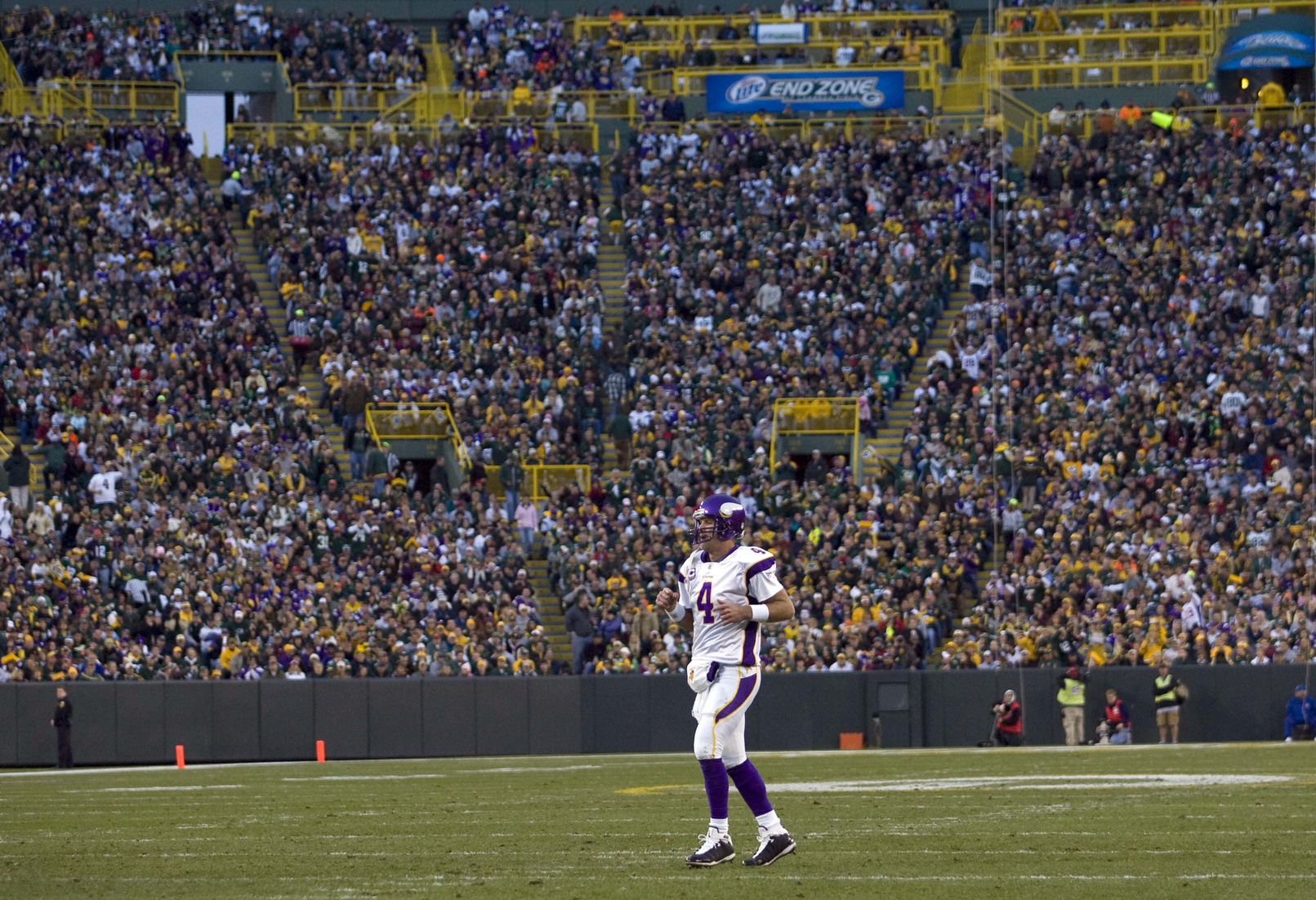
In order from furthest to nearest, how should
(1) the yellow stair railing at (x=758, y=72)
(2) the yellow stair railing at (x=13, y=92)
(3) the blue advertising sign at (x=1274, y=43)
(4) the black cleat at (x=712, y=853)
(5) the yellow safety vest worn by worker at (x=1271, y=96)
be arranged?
(1) the yellow stair railing at (x=758, y=72) < (3) the blue advertising sign at (x=1274, y=43) < (2) the yellow stair railing at (x=13, y=92) < (5) the yellow safety vest worn by worker at (x=1271, y=96) < (4) the black cleat at (x=712, y=853)

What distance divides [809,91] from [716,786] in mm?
33056

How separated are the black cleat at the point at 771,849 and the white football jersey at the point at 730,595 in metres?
0.83

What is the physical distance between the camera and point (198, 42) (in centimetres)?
4231

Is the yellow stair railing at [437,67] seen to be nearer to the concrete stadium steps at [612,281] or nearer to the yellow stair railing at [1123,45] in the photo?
the concrete stadium steps at [612,281]

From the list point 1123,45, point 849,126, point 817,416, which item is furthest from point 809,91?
point 817,416

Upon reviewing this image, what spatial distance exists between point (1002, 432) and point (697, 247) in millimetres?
7659

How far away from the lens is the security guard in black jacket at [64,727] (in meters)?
24.0

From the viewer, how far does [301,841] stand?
1067 centimetres

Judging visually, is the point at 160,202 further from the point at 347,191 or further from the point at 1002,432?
the point at 1002,432

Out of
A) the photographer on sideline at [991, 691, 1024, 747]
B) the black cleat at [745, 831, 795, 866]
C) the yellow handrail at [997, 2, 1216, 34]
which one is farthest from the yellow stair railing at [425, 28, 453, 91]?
the black cleat at [745, 831, 795, 866]

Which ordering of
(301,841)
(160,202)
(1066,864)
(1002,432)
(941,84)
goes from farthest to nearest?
(941,84) < (160,202) < (1002,432) < (301,841) < (1066,864)

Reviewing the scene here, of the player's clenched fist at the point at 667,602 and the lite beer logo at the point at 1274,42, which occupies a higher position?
the lite beer logo at the point at 1274,42

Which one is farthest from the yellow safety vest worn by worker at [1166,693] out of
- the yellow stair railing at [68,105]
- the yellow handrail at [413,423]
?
the yellow stair railing at [68,105]

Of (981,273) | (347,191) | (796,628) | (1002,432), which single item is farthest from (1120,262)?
(347,191)
